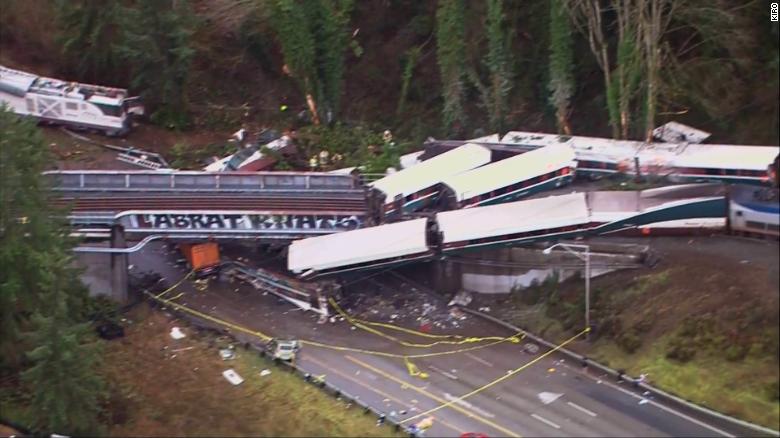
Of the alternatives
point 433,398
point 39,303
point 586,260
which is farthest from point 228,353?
point 586,260

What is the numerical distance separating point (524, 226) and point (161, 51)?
21.1 metres

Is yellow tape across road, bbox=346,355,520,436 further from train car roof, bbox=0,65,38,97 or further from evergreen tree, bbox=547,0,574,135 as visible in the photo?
train car roof, bbox=0,65,38,97

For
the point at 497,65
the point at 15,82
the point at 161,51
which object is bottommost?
the point at 497,65

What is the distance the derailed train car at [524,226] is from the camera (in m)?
32.5

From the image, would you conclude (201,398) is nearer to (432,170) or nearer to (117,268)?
(117,268)

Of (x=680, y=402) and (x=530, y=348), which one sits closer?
(x=680, y=402)

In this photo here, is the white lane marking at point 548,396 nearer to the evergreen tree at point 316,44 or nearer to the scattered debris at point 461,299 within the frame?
the scattered debris at point 461,299

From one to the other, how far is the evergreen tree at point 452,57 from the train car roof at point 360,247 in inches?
395

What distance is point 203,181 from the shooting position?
122 ft

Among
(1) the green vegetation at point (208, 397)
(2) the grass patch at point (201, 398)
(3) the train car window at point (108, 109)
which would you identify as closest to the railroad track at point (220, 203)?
(1) the green vegetation at point (208, 397)

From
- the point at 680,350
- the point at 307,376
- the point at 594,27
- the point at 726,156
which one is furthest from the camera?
the point at 594,27

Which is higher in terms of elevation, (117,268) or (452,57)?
(452,57)

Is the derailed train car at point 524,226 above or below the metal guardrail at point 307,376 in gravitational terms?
above

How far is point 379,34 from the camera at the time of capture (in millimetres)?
48094
